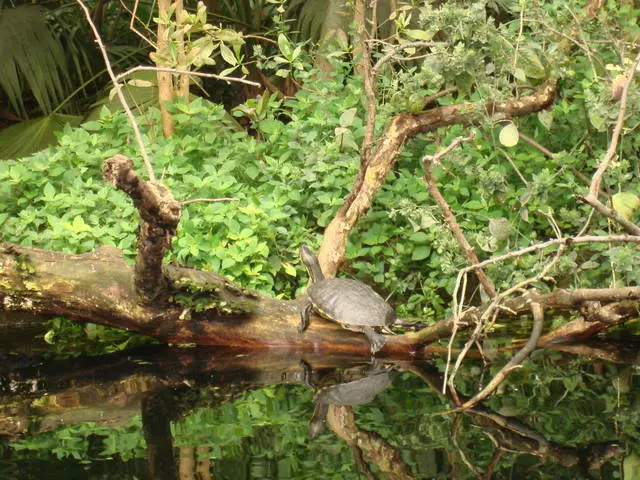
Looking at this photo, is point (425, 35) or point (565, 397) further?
point (425, 35)

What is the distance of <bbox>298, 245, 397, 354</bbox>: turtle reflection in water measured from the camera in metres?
4.95

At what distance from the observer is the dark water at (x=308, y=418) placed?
11.0ft

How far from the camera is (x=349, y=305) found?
16.5 feet

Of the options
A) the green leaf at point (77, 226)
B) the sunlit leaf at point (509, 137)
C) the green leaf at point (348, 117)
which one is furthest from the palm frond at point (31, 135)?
the sunlit leaf at point (509, 137)

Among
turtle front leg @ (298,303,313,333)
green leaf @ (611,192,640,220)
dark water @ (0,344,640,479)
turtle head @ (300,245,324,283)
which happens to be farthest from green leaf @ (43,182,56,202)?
green leaf @ (611,192,640,220)

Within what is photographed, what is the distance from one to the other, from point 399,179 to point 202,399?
7.91ft

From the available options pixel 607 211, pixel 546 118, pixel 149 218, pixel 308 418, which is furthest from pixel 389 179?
pixel 308 418

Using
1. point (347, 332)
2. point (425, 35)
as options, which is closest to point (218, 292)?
point (347, 332)

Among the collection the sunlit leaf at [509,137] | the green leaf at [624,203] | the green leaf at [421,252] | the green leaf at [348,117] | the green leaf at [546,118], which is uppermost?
the sunlit leaf at [509,137]

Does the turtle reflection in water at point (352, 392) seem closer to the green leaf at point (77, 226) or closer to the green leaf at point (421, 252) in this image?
the green leaf at point (421, 252)

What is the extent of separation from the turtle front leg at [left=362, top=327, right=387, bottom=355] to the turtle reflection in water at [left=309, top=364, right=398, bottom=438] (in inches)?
8.3

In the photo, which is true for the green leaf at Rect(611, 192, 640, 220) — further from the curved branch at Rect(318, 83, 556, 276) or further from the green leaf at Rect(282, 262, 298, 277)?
the green leaf at Rect(282, 262, 298, 277)

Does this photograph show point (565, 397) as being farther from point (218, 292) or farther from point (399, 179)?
point (399, 179)

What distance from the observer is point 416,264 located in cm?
588
